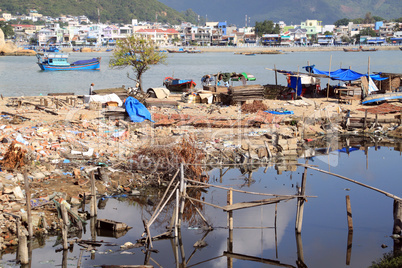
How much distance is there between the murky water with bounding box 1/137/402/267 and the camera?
9586 mm

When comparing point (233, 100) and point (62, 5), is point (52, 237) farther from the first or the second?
point (62, 5)

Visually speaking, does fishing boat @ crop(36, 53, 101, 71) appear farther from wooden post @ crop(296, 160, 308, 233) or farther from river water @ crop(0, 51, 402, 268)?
wooden post @ crop(296, 160, 308, 233)

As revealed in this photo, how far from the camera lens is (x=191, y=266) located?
9.45m

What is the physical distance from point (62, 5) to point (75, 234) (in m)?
185

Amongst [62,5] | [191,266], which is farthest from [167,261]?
[62,5]

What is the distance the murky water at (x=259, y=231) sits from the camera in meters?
9.59

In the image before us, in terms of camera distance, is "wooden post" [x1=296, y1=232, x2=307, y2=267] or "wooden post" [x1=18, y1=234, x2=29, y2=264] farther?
"wooden post" [x1=296, y1=232, x2=307, y2=267]

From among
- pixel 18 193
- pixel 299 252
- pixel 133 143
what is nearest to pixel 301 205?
pixel 299 252

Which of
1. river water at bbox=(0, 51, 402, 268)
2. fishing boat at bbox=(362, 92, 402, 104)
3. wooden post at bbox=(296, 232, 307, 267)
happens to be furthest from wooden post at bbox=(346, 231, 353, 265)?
fishing boat at bbox=(362, 92, 402, 104)

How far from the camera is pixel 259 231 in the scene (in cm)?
1093

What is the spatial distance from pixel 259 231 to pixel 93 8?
190987 mm

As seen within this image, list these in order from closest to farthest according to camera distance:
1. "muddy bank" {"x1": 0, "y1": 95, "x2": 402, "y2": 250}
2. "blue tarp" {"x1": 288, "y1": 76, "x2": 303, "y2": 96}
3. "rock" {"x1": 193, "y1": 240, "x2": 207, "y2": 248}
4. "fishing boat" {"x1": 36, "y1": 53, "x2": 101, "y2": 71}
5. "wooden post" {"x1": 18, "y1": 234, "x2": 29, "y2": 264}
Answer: "wooden post" {"x1": 18, "y1": 234, "x2": 29, "y2": 264}, "rock" {"x1": 193, "y1": 240, "x2": 207, "y2": 248}, "muddy bank" {"x1": 0, "y1": 95, "x2": 402, "y2": 250}, "blue tarp" {"x1": 288, "y1": 76, "x2": 303, "y2": 96}, "fishing boat" {"x1": 36, "y1": 53, "x2": 101, "y2": 71}

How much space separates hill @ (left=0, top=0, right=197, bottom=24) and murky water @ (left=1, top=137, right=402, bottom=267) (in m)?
169

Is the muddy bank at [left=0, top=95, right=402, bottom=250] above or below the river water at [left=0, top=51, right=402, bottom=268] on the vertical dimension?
above
